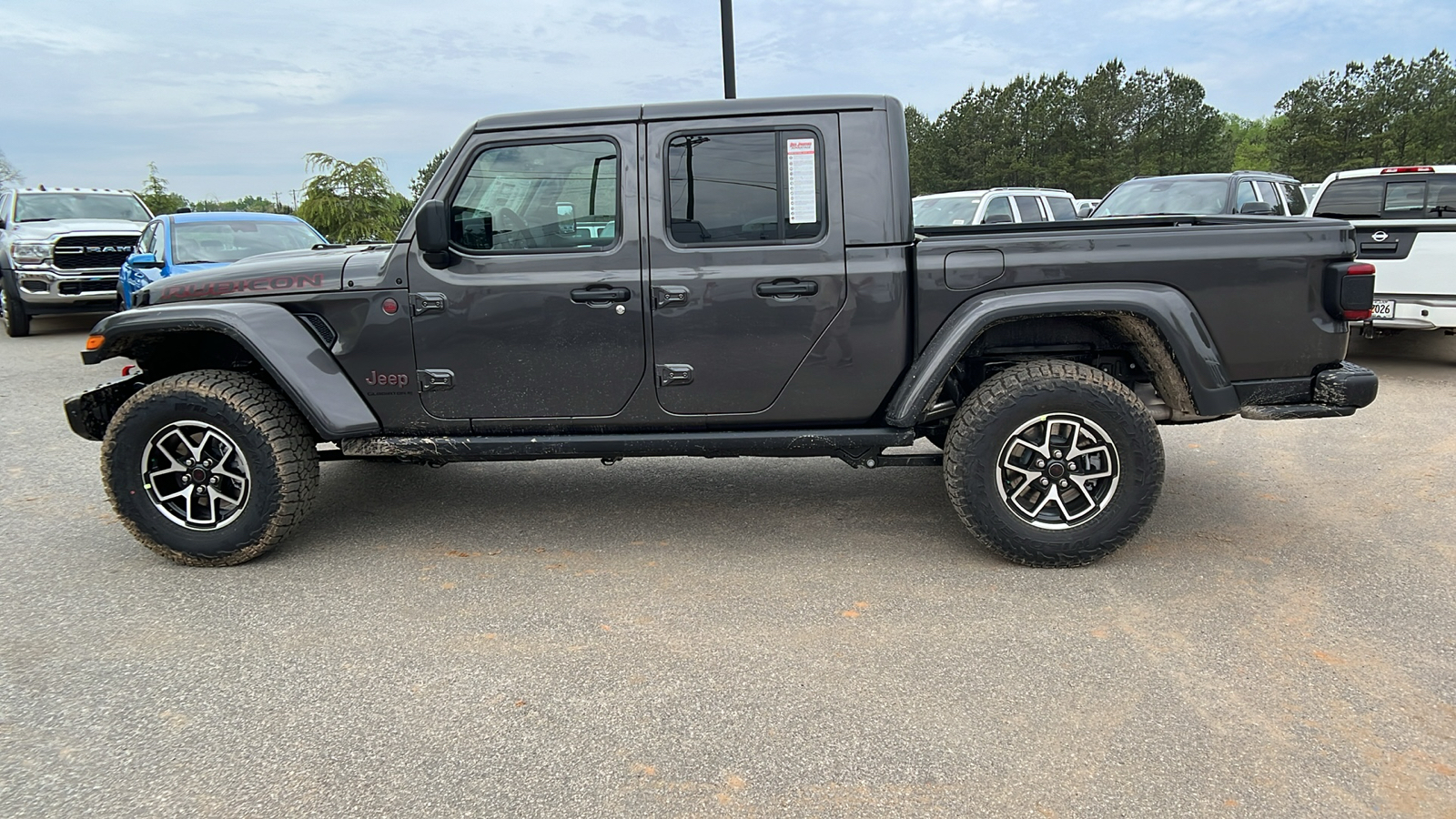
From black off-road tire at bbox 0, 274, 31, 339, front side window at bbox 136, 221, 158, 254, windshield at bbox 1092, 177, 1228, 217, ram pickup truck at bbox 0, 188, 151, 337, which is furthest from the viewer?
black off-road tire at bbox 0, 274, 31, 339

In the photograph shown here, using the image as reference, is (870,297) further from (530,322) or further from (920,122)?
(920,122)

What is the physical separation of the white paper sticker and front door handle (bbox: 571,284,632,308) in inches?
30.3

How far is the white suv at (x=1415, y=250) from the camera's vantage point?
7371 millimetres

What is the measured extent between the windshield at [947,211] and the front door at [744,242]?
846 centimetres

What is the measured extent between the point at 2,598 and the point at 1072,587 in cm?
442

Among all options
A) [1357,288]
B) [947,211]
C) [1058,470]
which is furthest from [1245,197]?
[1058,470]

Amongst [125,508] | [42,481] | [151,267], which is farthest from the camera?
[151,267]

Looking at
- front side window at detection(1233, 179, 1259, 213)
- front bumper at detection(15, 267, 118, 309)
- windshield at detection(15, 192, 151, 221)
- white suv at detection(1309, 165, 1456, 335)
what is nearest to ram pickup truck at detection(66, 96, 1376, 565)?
white suv at detection(1309, 165, 1456, 335)

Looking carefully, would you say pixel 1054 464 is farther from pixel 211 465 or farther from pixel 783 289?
pixel 211 465

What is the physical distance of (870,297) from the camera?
3.81 m

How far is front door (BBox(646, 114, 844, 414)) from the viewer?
3.83 meters

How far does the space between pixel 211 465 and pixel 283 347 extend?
66 cm

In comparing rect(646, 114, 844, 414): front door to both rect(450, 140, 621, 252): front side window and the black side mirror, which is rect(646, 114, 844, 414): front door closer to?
rect(450, 140, 621, 252): front side window

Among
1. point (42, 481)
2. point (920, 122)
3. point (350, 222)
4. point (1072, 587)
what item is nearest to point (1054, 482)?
point (1072, 587)
